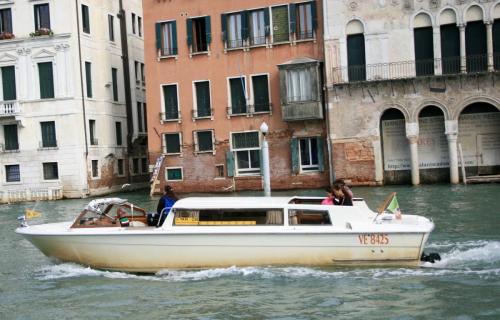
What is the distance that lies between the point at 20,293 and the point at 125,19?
29.1m

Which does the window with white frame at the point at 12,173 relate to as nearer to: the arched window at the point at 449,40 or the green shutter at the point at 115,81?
the green shutter at the point at 115,81

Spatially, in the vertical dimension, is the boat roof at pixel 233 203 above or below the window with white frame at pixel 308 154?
below

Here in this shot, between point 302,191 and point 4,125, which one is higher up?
point 4,125

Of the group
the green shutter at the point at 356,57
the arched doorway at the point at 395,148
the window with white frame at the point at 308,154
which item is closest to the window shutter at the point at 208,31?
the window with white frame at the point at 308,154

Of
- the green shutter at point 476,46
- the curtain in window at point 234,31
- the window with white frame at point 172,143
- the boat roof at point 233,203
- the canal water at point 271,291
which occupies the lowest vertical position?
the canal water at point 271,291

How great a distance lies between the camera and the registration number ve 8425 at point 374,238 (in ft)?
37.9

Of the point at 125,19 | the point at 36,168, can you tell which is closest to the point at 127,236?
the point at 36,168

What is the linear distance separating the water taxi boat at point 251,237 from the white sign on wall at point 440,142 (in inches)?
739

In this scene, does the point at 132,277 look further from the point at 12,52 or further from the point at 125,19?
the point at 125,19

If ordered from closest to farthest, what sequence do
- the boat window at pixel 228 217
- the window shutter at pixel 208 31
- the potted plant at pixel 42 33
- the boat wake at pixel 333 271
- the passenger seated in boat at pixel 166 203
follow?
1. the boat wake at pixel 333 271
2. the boat window at pixel 228 217
3. the passenger seated in boat at pixel 166 203
4. the window shutter at pixel 208 31
5. the potted plant at pixel 42 33

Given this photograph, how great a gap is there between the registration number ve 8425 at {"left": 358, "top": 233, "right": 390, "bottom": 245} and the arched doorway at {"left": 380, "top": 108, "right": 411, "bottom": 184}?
1932 centimetres

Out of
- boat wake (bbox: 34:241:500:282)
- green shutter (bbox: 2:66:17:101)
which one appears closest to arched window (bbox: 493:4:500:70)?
boat wake (bbox: 34:241:500:282)

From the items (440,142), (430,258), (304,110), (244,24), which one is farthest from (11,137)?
(430,258)

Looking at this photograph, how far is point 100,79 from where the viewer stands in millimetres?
36406
